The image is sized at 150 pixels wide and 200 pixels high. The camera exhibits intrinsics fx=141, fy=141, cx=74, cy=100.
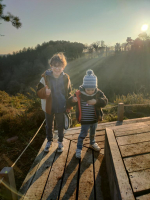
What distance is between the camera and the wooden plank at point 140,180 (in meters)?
1.31

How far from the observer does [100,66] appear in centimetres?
3597

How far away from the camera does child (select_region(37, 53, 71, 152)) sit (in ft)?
8.08

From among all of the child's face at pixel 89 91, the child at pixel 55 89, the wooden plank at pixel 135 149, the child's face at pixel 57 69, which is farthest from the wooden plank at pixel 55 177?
the child's face at pixel 57 69

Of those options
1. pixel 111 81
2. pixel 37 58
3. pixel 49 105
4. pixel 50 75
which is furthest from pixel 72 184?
pixel 37 58

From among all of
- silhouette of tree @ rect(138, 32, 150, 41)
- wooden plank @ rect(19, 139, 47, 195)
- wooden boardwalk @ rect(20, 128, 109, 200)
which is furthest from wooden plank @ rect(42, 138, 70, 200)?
silhouette of tree @ rect(138, 32, 150, 41)

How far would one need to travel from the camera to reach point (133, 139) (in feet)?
6.84

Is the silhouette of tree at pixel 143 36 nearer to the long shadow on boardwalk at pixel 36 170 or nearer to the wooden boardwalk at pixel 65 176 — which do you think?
the wooden boardwalk at pixel 65 176

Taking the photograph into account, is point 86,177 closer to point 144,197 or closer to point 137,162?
point 137,162

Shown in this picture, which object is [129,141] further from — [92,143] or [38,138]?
[38,138]

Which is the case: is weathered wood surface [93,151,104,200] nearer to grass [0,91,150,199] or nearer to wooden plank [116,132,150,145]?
wooden plank [116,132,150,145]

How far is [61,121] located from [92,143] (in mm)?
752

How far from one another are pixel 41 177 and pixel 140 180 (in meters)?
1.49

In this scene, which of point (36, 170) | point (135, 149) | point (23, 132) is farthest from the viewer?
point (23, 132)

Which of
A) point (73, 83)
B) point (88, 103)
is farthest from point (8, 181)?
point (73, 83)
